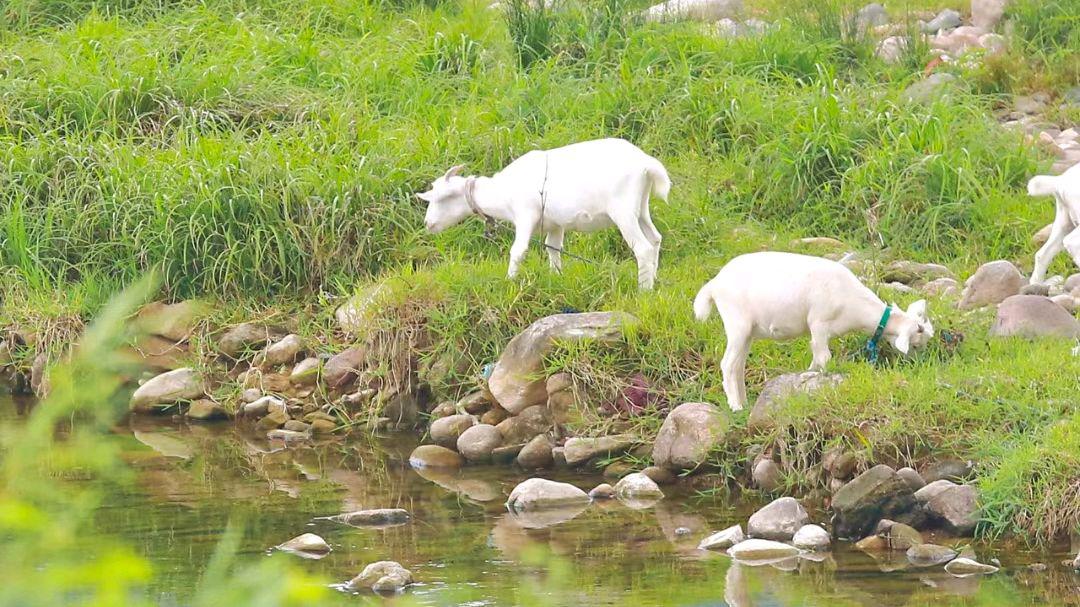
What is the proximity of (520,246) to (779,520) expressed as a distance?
108 inches

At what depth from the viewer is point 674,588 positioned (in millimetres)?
5645

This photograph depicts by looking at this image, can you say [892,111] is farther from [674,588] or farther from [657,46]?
[674,588]

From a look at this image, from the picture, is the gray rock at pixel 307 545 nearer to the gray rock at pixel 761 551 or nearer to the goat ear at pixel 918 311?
the gray rock at pixel 761 551

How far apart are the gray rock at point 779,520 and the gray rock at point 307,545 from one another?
5.39 ft

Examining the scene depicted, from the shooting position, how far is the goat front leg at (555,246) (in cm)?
870

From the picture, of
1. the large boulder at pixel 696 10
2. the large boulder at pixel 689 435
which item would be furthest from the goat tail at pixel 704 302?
the large boulder at pixel 696 10

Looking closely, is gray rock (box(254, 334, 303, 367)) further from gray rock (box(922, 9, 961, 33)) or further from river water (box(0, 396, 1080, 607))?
gray rock (box(922, 9, 961, 33))

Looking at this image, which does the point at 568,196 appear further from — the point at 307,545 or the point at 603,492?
the point at 307,545

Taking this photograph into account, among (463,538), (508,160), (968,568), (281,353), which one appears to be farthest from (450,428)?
(968,568)

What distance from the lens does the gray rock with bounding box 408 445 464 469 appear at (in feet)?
25.4

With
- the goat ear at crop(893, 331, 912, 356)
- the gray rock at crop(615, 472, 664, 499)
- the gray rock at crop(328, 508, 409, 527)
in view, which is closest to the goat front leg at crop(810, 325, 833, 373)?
the goat ear at crop(893, 331, 912, 356)

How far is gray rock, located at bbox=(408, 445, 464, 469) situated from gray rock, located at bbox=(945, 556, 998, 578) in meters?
2.73

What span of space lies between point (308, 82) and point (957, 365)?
5840 millimetres

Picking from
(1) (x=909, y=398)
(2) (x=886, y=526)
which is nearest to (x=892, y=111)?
(1) (x=909, y=398)
